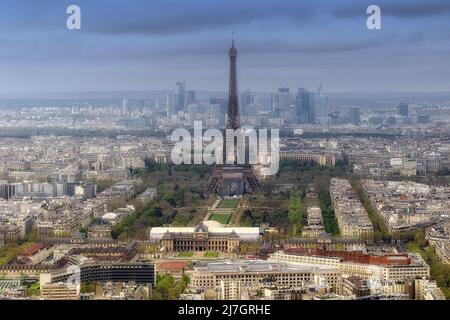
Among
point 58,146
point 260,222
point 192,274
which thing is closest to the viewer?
point 192,274

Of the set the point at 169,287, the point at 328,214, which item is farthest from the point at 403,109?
the point at 169,287

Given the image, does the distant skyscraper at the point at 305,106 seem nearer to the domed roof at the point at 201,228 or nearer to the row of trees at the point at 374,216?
the row of trees at the point at 374,216

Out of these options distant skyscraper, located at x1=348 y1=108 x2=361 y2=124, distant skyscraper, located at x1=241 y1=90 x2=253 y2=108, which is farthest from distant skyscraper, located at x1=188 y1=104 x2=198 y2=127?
distant skyscraper, located at x1=348 y1=108 x2=361 y2=124

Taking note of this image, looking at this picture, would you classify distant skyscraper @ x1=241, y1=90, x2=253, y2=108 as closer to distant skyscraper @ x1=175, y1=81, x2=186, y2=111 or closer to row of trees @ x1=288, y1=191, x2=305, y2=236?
distant skyscraper @ x1=175, y1=81, x2=186, y2=111

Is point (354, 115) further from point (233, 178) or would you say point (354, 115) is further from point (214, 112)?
point (233, 178)

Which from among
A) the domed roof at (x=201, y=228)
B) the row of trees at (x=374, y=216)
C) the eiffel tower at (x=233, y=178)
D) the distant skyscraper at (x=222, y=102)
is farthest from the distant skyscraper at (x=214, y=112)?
the domed roof at (x=201, y=228)
